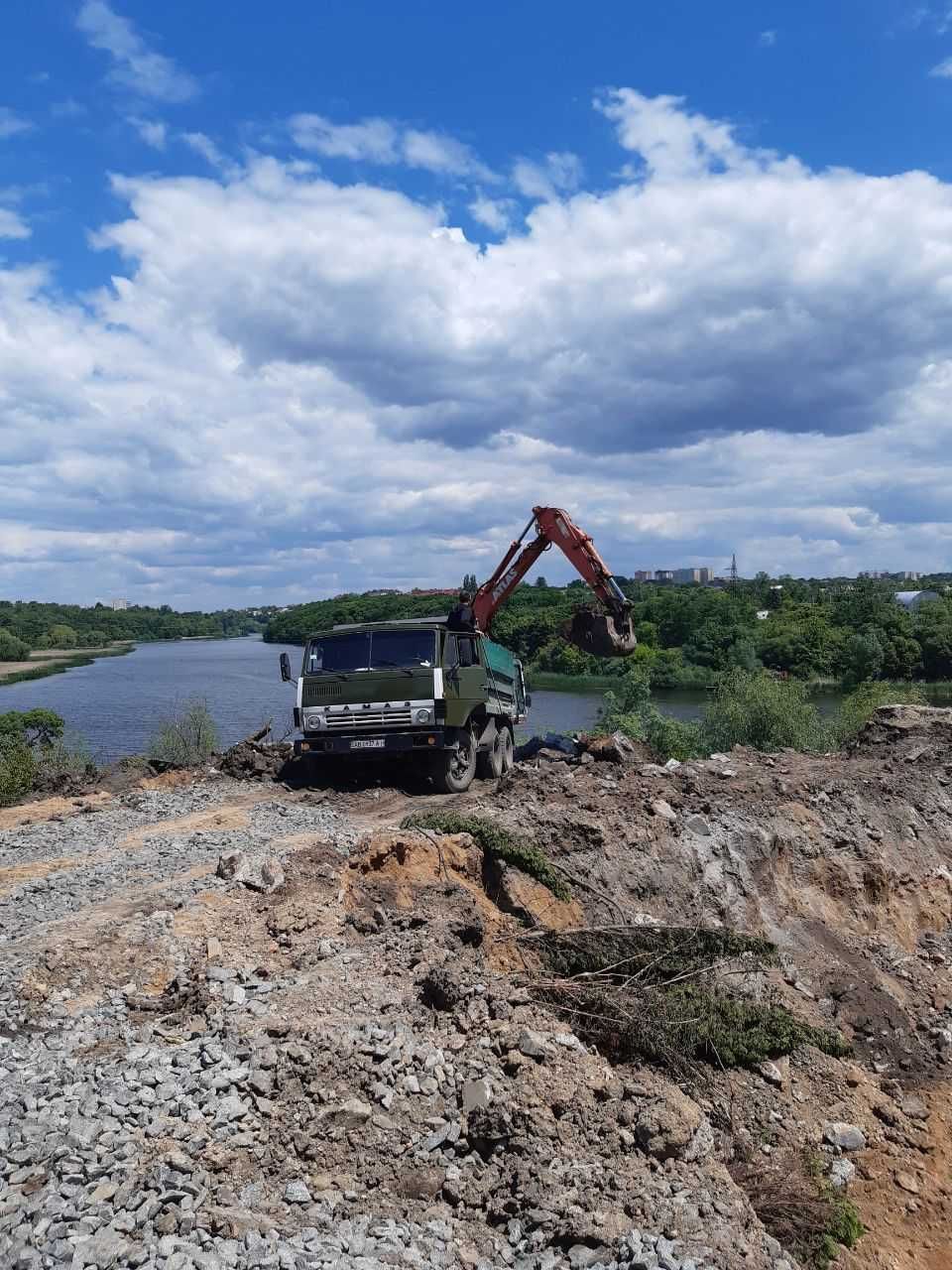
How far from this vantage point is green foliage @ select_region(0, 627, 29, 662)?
8956 centimetres

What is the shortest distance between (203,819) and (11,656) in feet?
291

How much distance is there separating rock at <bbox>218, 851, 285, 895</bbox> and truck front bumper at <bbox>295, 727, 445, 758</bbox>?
3.98 metres

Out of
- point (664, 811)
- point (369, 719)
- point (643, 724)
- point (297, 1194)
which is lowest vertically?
point (643, 724)

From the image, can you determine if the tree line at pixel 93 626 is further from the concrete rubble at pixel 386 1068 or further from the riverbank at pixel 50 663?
the concrete rubble at pixel 386 1068

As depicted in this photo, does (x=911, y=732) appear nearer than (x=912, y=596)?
Yes

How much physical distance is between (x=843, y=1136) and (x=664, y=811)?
538cm

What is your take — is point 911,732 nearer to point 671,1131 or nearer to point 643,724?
point 643,724

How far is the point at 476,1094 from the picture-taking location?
21.0 ft

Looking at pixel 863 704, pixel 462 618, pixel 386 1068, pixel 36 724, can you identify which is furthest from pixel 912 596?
pixel 386 1068

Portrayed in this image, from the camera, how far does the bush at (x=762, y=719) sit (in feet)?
107

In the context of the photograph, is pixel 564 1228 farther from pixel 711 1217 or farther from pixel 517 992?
pixel 517 992

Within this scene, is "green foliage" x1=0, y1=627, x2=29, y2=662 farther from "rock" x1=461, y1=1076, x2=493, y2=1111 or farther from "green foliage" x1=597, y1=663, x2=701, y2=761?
"rock" x1=461, y1=1076, x2=493, y2=1111

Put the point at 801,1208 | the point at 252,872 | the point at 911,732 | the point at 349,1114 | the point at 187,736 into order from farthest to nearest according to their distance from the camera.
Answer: the point at 187,736 → the point at 911,732 → the point at 252,872 → the point at 801,1208 → the point at 349,1114

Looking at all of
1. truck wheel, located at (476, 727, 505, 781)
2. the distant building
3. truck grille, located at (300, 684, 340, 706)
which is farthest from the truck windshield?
the distant building
